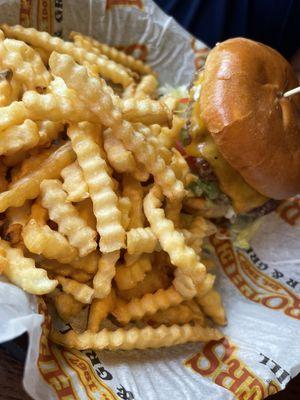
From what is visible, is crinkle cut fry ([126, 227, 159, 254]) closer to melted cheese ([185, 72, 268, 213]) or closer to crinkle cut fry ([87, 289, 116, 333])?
crinkle cut fry ([87, 289, 116, 333])

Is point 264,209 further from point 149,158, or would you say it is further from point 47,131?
point 47,131

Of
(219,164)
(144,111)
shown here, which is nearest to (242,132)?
(219,164)

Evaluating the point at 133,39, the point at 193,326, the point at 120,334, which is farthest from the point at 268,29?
the point at 120,334

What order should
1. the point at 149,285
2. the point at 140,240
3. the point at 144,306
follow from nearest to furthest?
the point at 140,240
the point at 144,306
the point at 149,285

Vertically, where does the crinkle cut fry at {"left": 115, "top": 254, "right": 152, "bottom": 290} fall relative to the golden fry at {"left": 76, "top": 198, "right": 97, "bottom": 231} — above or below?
below

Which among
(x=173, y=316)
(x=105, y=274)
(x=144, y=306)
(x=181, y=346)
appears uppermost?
(x=105, y=274)

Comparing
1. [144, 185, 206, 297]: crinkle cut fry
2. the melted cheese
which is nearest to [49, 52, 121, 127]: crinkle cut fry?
[144, 185, 206, 297]: crinkle cut fry

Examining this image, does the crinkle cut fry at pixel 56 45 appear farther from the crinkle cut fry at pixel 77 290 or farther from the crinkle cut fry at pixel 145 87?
the crinkle cut fry at pixel 77 290
